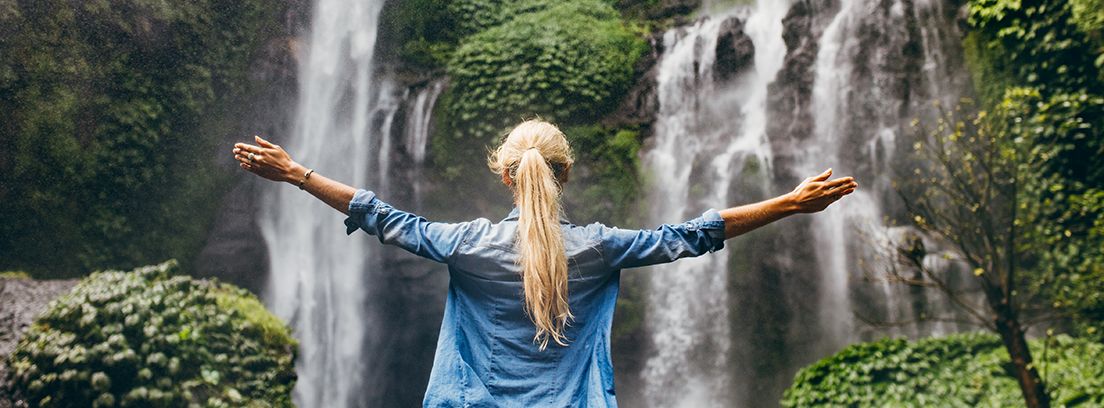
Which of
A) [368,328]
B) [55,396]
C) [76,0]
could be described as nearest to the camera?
[55,396]

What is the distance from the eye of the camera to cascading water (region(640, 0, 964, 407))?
22.2 ft

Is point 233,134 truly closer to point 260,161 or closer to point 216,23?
point 216,23

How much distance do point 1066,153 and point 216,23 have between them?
23.2 ft

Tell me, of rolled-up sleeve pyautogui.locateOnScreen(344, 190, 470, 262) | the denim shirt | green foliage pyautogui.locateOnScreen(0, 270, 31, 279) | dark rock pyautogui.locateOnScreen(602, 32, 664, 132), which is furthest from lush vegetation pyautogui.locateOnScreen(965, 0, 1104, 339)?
green foliage pyautogui.locateOnScreen(0, 270, 31, 279)

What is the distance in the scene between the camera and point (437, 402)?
73.3 inches

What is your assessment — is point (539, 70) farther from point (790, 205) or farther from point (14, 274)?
point (790, 205)

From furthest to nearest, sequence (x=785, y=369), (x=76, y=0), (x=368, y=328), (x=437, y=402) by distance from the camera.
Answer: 1. (x=368, y=328)
2. (x=785, y=369)
3. (x=76, y=0)
4. (x=437, y=402)

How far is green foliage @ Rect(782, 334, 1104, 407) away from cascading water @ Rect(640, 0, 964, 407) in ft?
1.49

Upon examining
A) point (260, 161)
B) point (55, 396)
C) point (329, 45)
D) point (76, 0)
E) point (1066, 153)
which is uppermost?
point (329, 45)

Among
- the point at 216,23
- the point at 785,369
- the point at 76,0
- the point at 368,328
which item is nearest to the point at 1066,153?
the point at 785,369

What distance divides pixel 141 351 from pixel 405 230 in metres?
3.81

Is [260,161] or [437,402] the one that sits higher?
[260,161]

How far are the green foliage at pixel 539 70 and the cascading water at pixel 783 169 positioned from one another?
57cm

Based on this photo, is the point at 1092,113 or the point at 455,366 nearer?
the point at 455,366
